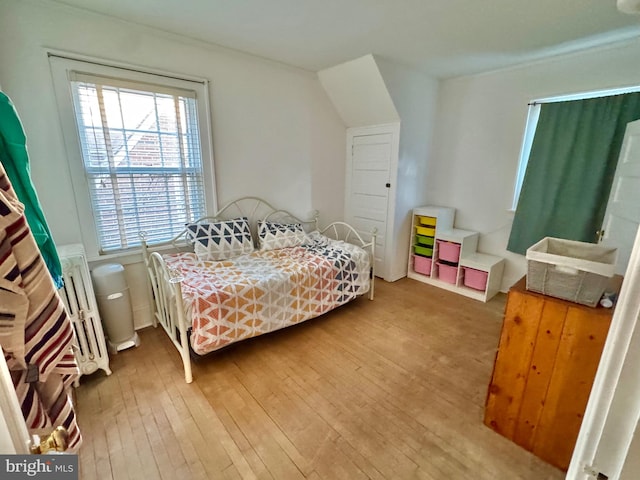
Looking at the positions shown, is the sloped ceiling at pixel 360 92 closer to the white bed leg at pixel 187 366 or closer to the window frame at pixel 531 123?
the window frame at pixel 531 123

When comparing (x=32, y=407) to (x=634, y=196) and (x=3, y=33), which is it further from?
(x=634, y=196)

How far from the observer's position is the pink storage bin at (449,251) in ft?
10.5

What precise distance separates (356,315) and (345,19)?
7.90 feet

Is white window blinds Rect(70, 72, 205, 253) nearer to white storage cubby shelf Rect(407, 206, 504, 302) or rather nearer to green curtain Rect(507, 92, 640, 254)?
white storage cubby shelf Rect(407, 206, 504, 302)

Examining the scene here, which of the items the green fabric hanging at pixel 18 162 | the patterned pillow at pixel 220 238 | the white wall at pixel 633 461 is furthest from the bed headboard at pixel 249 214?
the white wall at pixel 633 461

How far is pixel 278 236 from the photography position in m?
2.93

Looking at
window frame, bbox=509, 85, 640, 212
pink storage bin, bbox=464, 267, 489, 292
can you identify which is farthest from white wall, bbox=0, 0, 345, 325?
window frame, bbox=509, 85, 640, 212

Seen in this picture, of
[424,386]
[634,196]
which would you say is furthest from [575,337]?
[634,196]

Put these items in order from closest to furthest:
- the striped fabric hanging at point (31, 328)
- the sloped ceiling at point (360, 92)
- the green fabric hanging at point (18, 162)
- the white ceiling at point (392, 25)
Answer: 1. the striped fabric hanging at point (31, 328)
2. the green fabric hanging at point (18, 162)
3. the white ceiling at point (392, 25)
4. the sloped ceiling at point (360, 92)

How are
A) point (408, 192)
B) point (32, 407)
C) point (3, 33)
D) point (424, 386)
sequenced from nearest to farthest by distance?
1. point (32, 407)
2. point (3, 33)
3. point (424, 386)
4. point (408, 192)

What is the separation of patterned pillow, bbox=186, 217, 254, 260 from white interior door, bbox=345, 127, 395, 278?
1540 mm

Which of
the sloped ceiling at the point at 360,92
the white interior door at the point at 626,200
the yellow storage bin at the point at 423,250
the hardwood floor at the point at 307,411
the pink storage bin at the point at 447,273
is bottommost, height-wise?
the hardwood floor at the point at 307,411

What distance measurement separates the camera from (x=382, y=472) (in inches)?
52.9

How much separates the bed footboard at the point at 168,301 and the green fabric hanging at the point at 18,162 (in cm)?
83
